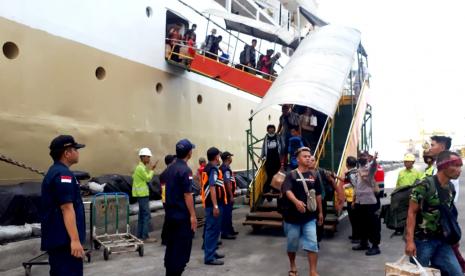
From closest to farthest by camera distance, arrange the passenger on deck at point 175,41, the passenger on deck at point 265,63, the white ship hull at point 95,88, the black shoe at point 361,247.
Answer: the black shoe at point 361,247
the white ship hull at point 95,88
the passenger on deck at point 175,41
the passenger on deck at point 265,63

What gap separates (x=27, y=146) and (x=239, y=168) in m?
8.58

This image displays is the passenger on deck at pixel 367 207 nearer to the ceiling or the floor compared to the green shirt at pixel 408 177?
nearer to the floor

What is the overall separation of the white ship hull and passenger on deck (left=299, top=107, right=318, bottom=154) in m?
3.56

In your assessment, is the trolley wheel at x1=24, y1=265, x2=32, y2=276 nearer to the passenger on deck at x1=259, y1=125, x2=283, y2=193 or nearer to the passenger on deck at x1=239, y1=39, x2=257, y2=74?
the passenger on deck at x1=259, y1=125, x2=283, y2=193

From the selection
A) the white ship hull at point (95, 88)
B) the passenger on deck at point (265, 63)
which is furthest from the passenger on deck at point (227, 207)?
the passenger on deck at point (265, 63)

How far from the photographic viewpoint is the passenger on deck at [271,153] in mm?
8172

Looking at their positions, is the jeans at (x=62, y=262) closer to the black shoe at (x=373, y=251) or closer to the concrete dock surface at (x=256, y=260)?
the concrete dock surface at (x=256, y=260)

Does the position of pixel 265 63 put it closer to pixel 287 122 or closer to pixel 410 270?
pixel 287 122

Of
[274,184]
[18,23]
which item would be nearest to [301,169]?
[274,184]

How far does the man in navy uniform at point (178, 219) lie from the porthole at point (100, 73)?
17.2 feet

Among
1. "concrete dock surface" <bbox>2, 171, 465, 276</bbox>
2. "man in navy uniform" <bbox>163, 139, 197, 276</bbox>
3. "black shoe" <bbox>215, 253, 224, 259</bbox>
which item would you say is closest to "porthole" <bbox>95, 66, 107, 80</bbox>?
"concrete dock surface" <bbox>2, 171, 465, 276</bbox>

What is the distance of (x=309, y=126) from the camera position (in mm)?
9172

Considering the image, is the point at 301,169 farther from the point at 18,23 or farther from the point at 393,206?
the point at 18,23

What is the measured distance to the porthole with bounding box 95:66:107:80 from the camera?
874cm
